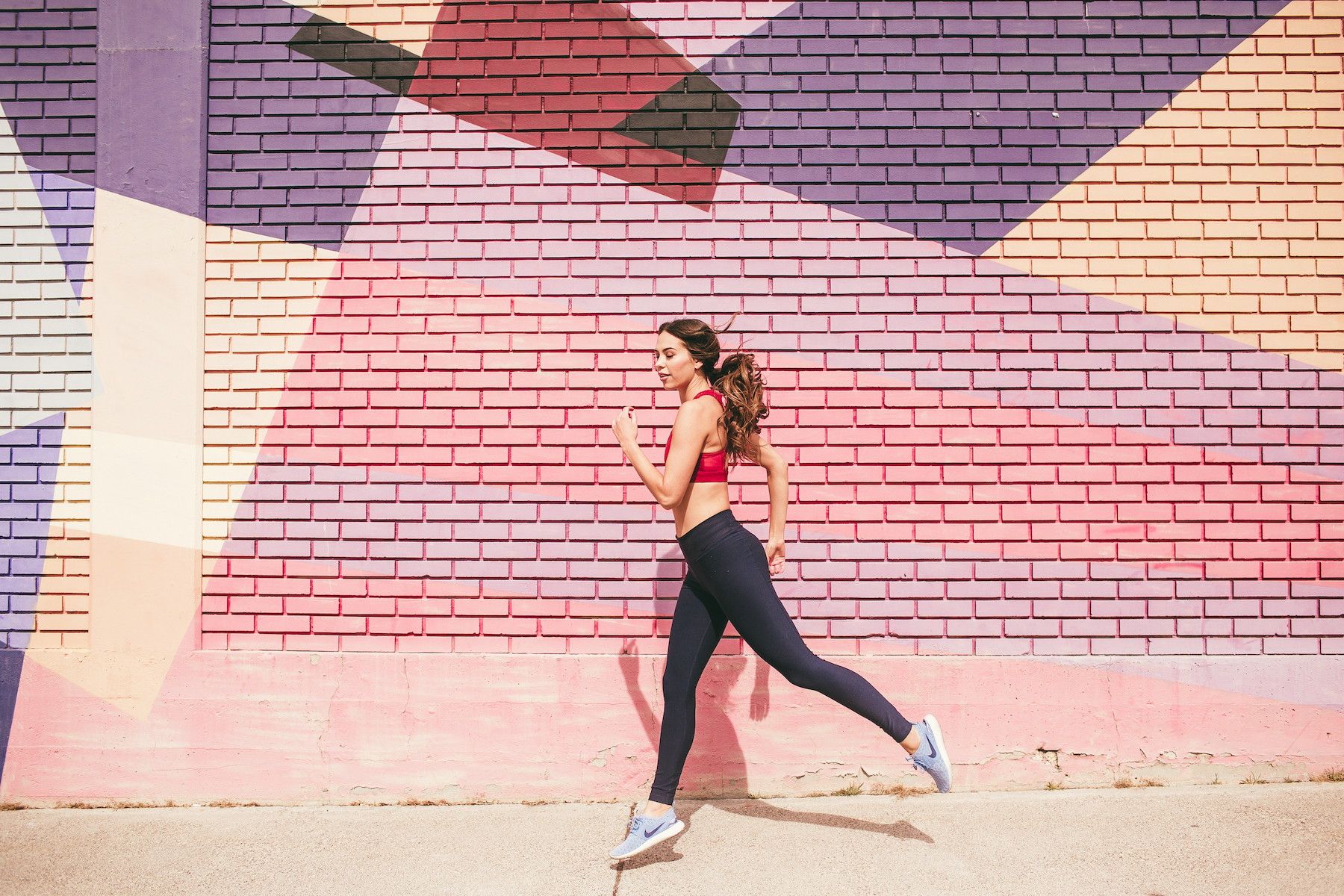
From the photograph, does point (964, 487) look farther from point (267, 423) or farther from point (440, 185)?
point (267, 423)

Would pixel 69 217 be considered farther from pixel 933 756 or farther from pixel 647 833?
pixel 933 756

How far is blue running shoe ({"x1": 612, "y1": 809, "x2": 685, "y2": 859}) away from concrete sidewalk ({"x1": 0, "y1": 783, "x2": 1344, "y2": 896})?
0.09 metres

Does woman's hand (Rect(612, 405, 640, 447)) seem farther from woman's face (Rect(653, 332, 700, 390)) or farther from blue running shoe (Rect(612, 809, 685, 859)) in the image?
blue running shoe (Rect(612, 809, 685, 859))

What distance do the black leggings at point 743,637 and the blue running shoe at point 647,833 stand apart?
0.23 ft

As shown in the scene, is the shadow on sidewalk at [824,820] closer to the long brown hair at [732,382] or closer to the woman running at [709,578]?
the woman running at [709,578]

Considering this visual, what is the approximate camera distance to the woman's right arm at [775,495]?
10.9 ft

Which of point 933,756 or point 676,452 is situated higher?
point 676,452

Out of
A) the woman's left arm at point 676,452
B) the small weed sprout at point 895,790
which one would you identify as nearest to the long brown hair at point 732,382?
the woman's left arm at point 676,452

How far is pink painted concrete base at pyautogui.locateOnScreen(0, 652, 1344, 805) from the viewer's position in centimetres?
376

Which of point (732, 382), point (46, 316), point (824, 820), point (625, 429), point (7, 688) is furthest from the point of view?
point (46, 316)

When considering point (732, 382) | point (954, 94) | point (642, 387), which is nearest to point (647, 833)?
point (732, 382)

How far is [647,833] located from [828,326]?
2357mm

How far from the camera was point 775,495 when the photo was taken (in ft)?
11.0

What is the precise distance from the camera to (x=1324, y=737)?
3771 mm
